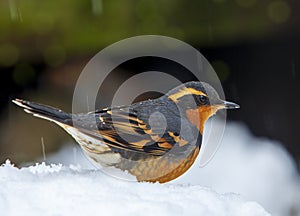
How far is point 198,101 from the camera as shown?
6.98ft

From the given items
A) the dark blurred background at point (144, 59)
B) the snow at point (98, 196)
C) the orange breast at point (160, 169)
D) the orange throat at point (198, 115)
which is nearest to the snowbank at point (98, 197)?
the snow at point (98, 196)

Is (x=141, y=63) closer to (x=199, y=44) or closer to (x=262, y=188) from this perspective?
(x=199, y=44)

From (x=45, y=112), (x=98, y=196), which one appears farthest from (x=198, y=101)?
(x=98, y=196)

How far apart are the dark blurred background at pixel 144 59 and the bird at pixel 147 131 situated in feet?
5.28

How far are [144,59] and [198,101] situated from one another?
198 cm

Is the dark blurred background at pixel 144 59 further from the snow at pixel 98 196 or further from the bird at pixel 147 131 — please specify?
the snow at pixel 98 196

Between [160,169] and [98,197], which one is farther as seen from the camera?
[160,169]

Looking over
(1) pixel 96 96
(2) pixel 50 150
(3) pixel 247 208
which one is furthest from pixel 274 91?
(3) pixel 247 208

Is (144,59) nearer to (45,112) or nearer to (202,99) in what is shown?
(202,99)

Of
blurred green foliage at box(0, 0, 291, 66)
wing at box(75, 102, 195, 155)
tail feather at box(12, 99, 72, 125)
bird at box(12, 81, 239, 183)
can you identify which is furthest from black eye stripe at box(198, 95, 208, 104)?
blurred green foliage at box(0, 0, 291, 66)

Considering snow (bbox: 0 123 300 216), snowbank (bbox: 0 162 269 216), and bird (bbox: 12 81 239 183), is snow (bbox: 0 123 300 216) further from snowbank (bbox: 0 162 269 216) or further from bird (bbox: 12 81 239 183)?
bird (bbox: 12 81 239 183)

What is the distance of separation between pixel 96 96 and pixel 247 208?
2.41 metres

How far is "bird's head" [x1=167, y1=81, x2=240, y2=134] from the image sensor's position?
2121 millimetres

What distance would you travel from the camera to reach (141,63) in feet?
13.6
